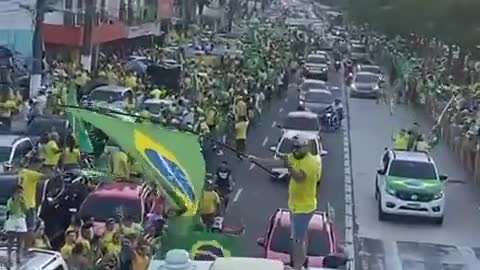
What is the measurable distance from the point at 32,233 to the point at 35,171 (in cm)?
362

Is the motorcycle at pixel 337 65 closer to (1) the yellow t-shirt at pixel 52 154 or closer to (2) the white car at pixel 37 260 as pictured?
(1) the yellow t-shirt at pixel 52 154

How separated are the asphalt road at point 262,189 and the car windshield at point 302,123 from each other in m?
0.87

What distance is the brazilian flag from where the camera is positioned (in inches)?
588

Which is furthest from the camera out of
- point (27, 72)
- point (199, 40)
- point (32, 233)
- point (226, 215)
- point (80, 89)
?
point (199, 40)

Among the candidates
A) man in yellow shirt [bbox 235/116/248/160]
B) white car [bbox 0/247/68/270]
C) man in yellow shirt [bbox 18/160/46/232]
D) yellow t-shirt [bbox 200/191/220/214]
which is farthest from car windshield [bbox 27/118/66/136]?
white car [bbox 0/247/68/270]

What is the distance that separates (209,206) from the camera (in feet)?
62.4

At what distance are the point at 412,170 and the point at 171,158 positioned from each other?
466 inches

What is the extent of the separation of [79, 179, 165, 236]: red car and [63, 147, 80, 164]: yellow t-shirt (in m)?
1.86

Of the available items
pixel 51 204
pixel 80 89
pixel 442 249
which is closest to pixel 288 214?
pixel 51 204

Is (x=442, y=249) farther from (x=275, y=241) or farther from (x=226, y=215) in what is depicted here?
(x=275, y=241)

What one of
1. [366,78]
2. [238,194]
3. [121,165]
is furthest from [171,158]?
[366,78]

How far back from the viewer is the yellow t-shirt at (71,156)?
21.3 meters

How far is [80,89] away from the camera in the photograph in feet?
122

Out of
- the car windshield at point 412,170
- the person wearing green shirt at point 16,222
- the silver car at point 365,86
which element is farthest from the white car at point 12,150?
the silver car at point 365,86
